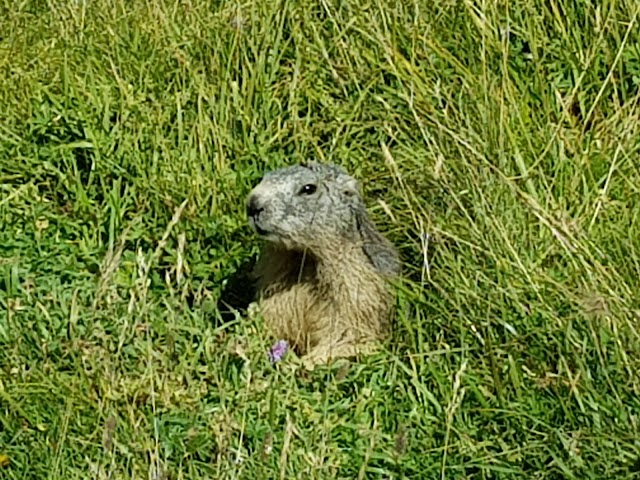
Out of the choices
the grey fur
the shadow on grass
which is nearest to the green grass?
the shadow on grass

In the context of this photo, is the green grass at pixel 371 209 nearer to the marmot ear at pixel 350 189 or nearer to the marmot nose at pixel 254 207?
the marmot ear at pixel 350 189

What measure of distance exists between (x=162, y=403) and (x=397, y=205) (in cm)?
139

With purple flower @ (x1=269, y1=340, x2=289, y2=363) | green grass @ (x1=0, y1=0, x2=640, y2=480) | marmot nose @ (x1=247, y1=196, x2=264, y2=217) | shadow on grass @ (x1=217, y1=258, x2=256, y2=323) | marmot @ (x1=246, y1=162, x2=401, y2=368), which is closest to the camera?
green grass @ (x1=0, y1=0, x2=640, y2=480)

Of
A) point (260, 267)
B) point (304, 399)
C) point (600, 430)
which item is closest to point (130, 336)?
point (304, 399)

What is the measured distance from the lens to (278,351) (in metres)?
4.64

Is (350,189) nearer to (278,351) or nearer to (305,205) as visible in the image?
(305,205)

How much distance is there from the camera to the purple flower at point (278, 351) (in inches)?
180

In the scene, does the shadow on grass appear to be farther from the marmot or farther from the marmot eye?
the marmot eye

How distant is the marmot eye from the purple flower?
1.61 ft

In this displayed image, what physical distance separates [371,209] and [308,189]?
419 millimetres

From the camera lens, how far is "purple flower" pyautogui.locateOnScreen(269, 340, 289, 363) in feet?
15.0

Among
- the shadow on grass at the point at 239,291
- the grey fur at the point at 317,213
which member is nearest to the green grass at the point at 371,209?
the shadow on grass at the point at 239,291

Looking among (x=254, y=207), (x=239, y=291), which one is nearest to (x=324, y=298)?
(x=239, y=291)

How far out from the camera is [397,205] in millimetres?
5254
